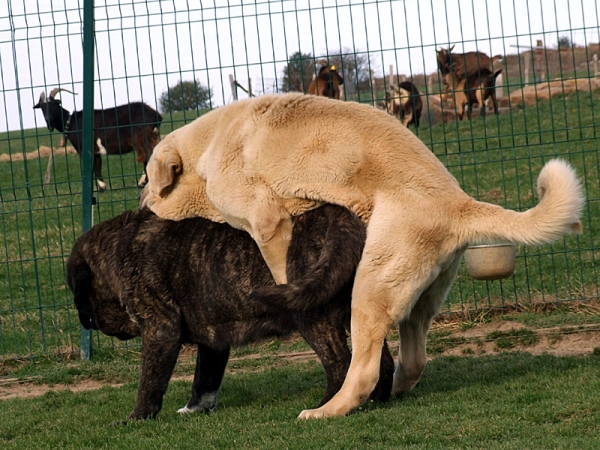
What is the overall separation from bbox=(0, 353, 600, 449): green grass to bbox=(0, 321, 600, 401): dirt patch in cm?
42

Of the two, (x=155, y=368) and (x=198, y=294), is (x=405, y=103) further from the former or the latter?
(x=155, y=368)

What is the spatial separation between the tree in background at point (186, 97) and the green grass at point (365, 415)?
8.34ft

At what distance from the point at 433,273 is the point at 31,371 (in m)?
4.34

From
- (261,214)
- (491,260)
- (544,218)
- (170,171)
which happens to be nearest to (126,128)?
(170,171)

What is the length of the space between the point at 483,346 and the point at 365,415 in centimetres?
263

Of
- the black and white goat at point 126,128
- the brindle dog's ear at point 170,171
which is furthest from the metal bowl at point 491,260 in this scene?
the black and white goat at point 126,128

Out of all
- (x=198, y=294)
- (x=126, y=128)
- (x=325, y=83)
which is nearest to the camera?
(x=198, y=294)

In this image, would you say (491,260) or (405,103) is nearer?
(491,260)

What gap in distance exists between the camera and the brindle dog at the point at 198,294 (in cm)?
537

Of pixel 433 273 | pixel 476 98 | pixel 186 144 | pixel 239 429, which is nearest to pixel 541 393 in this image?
pixel 433 273

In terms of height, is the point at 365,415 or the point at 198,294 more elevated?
the point at 198,294

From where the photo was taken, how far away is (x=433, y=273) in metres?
5.12

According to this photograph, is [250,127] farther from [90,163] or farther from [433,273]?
[90,163]

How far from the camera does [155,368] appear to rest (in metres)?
5.69
